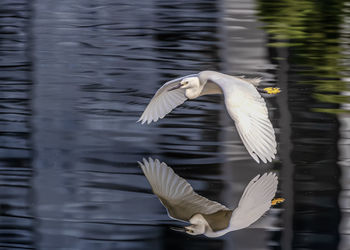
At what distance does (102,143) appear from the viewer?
25.4ft

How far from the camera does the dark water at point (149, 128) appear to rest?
5832mm

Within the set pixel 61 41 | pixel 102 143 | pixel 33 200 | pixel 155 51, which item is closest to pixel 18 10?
pixel 61 41

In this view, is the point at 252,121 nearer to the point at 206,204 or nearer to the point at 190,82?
the point at 206,204

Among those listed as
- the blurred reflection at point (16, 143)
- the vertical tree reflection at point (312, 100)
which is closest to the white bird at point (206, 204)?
the vertical tree reflection at point (312, 100)

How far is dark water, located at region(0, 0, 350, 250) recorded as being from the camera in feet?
19.1

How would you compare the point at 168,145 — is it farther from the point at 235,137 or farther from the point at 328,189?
the point at 328,189

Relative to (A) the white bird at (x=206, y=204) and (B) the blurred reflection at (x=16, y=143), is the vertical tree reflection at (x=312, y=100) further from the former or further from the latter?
(B) the blurred reflection at (x=16, y=143)

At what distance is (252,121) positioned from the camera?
6.30 meters

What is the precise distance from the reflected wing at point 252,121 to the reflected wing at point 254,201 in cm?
27

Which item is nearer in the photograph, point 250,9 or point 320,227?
point 320,227

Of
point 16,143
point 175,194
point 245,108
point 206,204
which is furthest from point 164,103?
point 206,204

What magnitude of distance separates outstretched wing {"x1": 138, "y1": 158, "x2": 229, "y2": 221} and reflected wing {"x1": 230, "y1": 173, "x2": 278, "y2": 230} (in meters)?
0.16

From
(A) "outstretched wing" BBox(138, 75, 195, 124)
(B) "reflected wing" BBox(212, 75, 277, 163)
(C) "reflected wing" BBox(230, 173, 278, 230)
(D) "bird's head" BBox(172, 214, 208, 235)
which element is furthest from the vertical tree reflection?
(A) "outstretched wing" BBox(138, 75, 195, 124)

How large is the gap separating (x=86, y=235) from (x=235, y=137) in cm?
262
